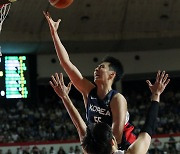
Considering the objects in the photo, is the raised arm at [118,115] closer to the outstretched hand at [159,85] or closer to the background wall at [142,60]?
the outstretched hand at [159,85]

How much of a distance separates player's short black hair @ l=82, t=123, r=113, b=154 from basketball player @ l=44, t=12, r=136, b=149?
1057 mm

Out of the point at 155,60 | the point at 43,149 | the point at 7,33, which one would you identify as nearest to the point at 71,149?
the point at 43,149

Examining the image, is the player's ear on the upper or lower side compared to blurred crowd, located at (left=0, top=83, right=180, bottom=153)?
upper

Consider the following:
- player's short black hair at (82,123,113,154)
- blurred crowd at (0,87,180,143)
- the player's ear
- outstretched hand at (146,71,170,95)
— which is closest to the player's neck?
the player's ear

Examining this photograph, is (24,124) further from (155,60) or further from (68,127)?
(155,60)

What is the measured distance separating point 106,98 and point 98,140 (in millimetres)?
1402

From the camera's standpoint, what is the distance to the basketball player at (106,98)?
12.3ft

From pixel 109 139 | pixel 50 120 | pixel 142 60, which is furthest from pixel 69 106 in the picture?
pixel 142 60

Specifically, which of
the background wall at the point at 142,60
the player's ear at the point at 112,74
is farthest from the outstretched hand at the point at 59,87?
the background wall at the point at 142,60

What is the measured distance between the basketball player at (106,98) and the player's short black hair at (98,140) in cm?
106

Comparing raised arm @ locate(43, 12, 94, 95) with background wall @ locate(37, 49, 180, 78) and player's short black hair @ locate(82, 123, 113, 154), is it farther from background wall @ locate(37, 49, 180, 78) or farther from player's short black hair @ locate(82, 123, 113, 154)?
background wall @ locate(37, 49, 180, 78)

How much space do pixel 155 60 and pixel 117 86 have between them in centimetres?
205

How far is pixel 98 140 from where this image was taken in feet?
8.43

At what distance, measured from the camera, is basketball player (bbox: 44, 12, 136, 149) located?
12.3ft
